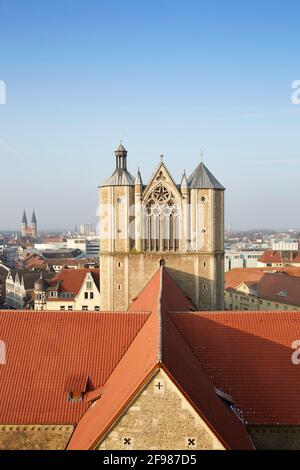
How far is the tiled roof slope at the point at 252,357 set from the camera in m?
19.8

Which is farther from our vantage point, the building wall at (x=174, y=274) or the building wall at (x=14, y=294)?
the building wall at (x=14, y=294)

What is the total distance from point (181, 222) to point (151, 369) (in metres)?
21.5

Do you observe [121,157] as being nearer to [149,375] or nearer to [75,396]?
[75,396]

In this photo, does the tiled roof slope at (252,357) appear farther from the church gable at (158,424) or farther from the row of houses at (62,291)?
the row of houses at (62,291)

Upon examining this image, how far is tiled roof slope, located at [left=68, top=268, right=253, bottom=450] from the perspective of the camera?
14609mm

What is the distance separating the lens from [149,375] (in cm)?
1441

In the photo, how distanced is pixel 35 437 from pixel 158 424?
23.9ft

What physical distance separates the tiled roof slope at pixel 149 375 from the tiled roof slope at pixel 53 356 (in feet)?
3.46

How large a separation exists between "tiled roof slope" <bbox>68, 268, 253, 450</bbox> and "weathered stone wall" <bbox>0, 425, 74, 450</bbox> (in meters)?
1.01

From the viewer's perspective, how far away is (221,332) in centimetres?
2228

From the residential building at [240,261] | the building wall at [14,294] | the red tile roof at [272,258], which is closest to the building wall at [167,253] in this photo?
the building wall at [14,294]

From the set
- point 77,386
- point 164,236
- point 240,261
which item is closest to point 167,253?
point 164,236
